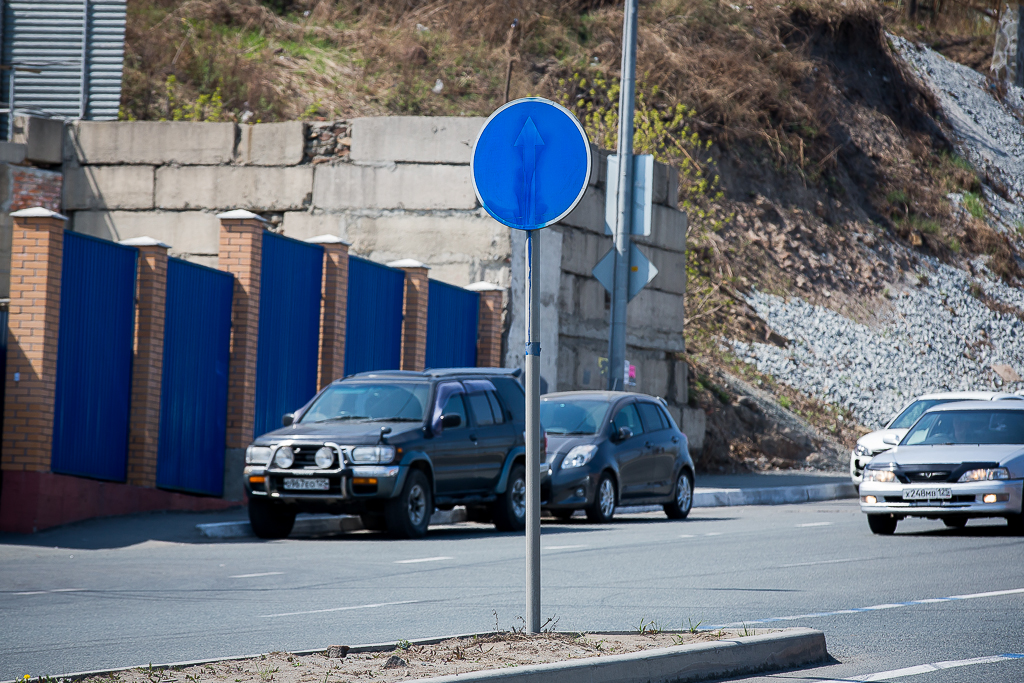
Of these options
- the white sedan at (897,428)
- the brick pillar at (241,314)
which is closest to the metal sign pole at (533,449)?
the brick pillar at (241,314)

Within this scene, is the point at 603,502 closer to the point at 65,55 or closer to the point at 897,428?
the point at 897,428

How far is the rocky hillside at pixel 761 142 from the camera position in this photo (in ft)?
106

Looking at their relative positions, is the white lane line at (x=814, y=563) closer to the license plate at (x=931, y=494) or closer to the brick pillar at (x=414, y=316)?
the license plate at (x=931, y=494)

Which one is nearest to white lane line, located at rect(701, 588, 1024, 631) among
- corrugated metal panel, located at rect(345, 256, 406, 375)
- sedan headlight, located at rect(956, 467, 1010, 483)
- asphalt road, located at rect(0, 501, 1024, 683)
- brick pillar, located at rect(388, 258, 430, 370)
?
asphalt road, located at rect(0, 501, 1024, 683)

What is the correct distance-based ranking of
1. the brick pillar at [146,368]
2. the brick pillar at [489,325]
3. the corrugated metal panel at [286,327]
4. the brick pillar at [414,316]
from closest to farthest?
the brick pillar at [146,368] < the corrugated metal panel at [286,327] < the brick pillar at [414,316] < the brick pillar at [489,325]

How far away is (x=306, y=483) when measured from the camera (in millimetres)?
14406

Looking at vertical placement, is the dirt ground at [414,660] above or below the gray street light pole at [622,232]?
below

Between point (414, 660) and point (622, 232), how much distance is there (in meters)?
15.3

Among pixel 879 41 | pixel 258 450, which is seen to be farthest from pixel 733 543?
pixel 879 41

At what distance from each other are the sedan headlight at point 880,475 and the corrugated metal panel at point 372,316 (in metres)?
8.39

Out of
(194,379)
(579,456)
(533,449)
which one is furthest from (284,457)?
(533,449)

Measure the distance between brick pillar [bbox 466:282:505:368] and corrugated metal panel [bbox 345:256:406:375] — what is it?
1667 mm

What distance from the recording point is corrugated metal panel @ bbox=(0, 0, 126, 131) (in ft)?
81.4

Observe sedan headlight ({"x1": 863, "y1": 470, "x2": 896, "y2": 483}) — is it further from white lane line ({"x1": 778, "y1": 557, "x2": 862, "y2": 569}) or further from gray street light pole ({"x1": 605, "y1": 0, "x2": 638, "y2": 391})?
gray street light pole ({"x1": 605, "y1": 0, "x2": 638, "y2": 391})
